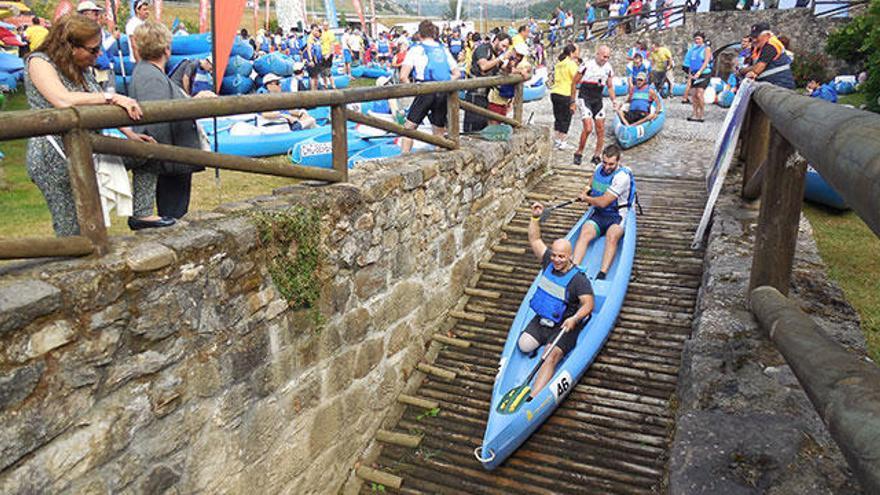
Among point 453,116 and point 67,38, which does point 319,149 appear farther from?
point 67,38

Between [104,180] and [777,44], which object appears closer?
[104,180]

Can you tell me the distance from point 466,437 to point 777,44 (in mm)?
6315

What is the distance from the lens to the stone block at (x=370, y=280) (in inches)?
204

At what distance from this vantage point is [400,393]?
237 inches

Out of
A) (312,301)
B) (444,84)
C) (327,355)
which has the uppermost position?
(444,84)

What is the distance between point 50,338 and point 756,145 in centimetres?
626

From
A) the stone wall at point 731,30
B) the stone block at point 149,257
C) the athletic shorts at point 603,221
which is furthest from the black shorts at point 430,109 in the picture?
the stone wall at point 731,30

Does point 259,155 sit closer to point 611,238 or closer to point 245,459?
point 611,238

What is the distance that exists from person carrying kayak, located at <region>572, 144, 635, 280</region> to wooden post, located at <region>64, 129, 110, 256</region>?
16.0ft

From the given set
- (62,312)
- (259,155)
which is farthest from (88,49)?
(259,155)

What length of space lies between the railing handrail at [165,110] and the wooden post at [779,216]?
9.07 feet

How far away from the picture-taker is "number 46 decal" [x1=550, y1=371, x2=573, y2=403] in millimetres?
5355

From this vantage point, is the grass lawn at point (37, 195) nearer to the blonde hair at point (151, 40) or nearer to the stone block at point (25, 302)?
the blonde hair at point (151, 40)

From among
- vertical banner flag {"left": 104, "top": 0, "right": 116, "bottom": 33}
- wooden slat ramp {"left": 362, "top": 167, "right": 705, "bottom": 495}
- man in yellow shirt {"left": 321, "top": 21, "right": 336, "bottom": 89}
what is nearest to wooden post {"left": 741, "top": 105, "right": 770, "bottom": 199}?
wooden slat ramp {"left": 362, "top": 167, "right": 705, "bottom": 495}
